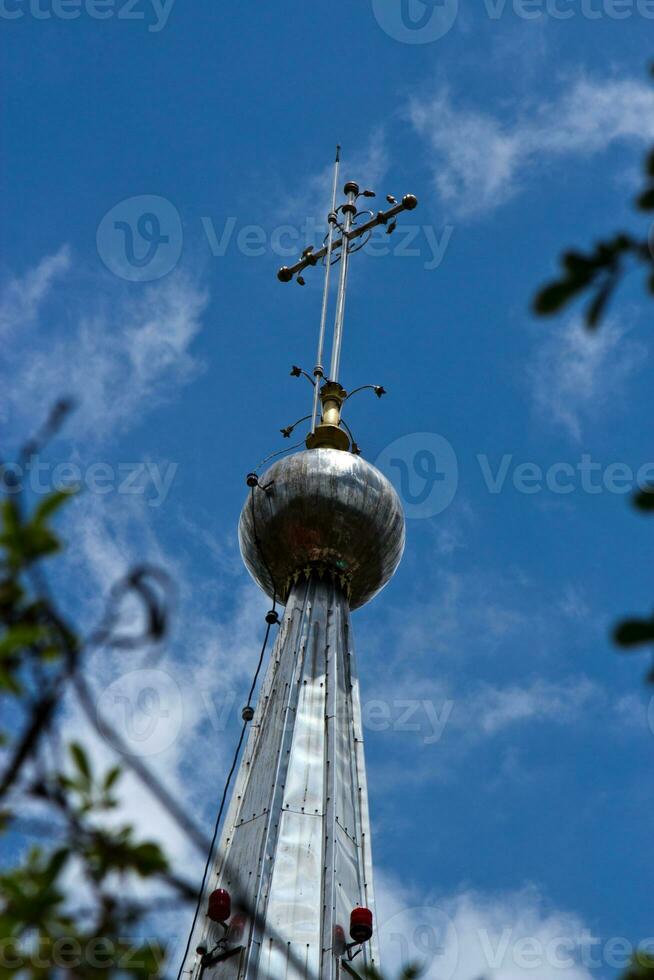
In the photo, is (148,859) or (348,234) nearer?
(148,859)

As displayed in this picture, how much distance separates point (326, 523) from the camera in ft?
63.6

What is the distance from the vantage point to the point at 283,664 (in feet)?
61.3

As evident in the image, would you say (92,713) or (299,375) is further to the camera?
(299,375)

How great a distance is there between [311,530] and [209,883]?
525 centimetres

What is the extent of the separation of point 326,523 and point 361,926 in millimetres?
6422

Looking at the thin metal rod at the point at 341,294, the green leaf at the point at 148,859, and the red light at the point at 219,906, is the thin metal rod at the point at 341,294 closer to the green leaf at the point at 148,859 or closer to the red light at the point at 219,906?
the red light at the point at 219,906

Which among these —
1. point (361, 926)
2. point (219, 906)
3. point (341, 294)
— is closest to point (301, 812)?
point (361, 926)

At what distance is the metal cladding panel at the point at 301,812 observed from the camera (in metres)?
14.4

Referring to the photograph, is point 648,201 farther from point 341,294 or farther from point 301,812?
point 341,294

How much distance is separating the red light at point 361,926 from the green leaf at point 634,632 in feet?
37.7

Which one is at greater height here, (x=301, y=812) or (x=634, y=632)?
(x=301, y=812)

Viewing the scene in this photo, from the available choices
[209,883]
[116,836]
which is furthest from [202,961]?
[116,836]

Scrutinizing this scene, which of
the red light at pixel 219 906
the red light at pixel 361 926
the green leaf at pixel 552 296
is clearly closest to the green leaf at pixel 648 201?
the green leaf at pixel 552 296

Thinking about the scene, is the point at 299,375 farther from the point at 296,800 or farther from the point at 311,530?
the point at 296,800
